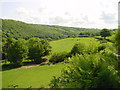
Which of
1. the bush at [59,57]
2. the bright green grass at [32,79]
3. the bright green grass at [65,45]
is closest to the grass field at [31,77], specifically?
the bright green grass at [32,79]

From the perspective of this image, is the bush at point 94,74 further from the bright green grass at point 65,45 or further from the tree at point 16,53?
the bright green grass at point 65,45

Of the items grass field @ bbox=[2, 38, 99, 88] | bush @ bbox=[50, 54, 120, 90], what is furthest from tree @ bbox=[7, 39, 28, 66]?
bush @ bbox=[50, 54, 120, 90]

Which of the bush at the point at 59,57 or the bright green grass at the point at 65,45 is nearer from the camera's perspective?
the bush at the point at 59,57

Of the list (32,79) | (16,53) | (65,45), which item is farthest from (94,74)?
(65,45)

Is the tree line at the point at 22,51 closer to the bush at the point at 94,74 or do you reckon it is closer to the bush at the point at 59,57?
the bush at the point at 59,57

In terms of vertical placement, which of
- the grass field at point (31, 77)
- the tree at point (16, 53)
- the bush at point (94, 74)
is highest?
the bush at point (94, 74)

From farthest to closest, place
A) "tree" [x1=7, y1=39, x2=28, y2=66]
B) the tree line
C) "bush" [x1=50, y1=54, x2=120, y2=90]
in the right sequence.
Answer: the tree line
"tree" [x1=7, y1=39, x2=28, y2=66]
"bush" [x1=50, y1=54, x2=120, y2=90]

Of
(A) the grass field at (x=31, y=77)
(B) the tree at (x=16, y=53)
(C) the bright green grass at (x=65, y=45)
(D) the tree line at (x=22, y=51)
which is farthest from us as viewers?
(C) the bright green grass at (x=65, y=45)

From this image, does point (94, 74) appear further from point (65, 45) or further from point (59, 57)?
point (65, 45)

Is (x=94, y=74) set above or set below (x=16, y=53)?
above

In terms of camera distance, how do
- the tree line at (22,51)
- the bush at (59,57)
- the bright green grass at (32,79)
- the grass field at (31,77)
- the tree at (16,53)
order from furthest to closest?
the bush at (59,57) → the tree line at (22,51) → the tree at (16,53) → the grass field at (31,77) → the bright green grass at (32,79)

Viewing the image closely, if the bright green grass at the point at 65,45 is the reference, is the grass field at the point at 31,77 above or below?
below

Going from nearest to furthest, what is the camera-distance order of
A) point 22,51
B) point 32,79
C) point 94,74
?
point 94,74, point 32,79, point 22,51

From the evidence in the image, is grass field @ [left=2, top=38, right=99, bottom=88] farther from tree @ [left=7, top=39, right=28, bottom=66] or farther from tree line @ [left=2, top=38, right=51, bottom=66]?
tree line @ [left=2, top=38, right=51, bottom=66]
